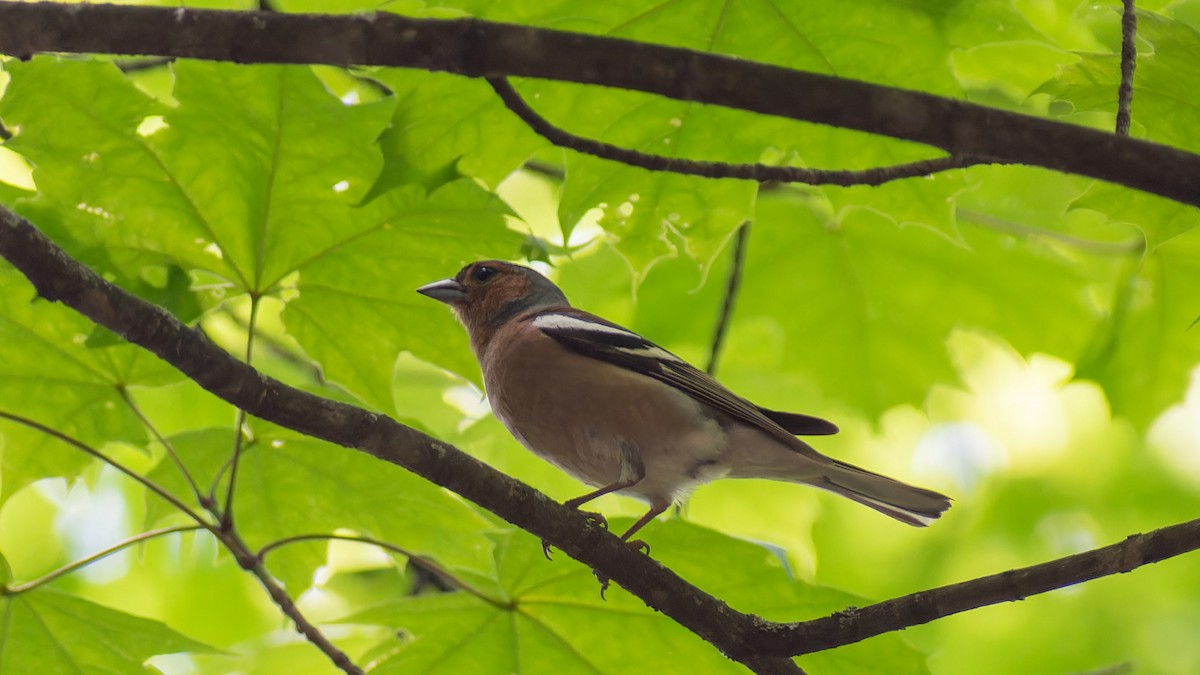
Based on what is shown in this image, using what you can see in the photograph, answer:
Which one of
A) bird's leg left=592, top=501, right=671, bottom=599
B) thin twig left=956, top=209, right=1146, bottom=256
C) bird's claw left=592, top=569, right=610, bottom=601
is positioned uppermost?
thin twig left=956, top=209, right=1146, bottom=256

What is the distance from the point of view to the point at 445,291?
3.94 metres

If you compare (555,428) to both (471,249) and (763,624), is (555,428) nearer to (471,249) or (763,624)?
(471,249)

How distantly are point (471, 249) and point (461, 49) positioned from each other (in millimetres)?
1259

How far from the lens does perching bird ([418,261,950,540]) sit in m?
3.58

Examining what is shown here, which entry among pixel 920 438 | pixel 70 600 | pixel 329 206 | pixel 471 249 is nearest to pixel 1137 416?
pixel 920 438

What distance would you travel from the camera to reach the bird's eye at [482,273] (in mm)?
4594

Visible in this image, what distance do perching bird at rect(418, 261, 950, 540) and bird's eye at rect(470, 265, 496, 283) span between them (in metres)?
0.60

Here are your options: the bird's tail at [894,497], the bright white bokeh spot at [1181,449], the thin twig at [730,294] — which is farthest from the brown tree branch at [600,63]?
the bright white bokeh spot at [1181,449]

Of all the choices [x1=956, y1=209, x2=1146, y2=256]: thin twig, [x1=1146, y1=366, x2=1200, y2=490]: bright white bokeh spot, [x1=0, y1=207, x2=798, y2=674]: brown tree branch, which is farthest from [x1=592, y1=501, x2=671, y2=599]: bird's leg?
[x1=1146, y1=366, x2=1200, y2=490]: bright white bokeh spot

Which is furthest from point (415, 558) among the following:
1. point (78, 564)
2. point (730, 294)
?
point (730, 294)

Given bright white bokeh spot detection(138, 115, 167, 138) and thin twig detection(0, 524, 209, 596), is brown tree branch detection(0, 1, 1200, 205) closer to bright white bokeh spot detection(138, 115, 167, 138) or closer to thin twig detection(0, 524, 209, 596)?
bright white bokeh spot detection(138, 115, 167, 138)

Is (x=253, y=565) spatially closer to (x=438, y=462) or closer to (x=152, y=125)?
(x=438, y=462)

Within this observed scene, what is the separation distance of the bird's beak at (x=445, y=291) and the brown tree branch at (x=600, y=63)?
140 cm

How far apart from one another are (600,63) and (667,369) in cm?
175
